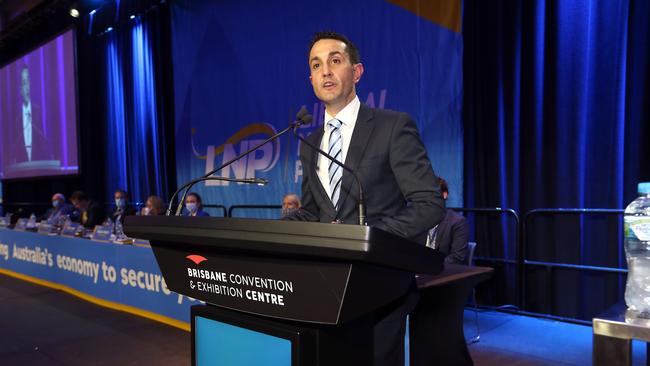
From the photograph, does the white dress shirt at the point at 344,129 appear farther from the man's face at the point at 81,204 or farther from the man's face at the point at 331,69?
the man's face at the point at 81,204

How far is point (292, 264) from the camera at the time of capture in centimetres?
94

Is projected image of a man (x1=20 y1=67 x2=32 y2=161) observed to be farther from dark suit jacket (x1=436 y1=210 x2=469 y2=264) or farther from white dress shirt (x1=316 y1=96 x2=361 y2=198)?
white dress shirt (x1=316 y1=96 x2=361 y2=198)

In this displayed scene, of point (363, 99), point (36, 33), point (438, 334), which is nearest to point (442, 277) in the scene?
point (438, 334)

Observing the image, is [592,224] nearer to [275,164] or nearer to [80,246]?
[275,164]

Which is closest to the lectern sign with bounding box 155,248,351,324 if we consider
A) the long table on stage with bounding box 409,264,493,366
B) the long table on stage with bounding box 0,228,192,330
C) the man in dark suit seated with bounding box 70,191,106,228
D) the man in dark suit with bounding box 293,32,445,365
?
the man in dark suit with bounding box 293,32,445,365

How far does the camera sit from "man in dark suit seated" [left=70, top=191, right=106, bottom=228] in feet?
21.4

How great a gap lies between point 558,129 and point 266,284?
11.5 feet

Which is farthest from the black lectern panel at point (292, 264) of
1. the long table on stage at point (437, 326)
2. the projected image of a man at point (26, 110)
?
the projected image of a man at point (26, 110)

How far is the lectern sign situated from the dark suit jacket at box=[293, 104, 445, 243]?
249mm

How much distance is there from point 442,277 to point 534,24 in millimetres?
2954

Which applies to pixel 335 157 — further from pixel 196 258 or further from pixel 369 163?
pixel 196 258

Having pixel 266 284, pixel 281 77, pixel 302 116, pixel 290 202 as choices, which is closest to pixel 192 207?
pixel 290 202

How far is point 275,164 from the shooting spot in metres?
6.28

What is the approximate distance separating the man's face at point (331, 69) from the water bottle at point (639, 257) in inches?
27.0
